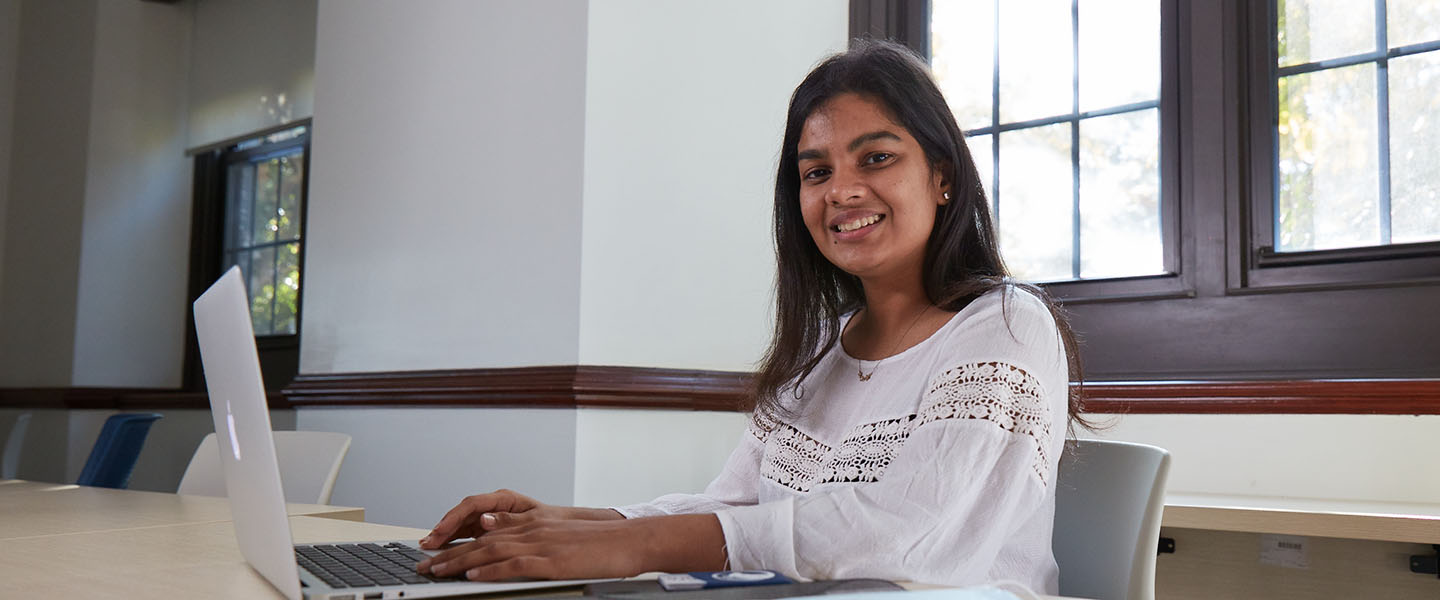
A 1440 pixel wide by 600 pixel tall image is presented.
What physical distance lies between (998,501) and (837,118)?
1.78ft

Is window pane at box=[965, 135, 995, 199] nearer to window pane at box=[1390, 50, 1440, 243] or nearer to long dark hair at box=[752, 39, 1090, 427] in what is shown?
window pane at box=[1390, 50, 1440, 243]

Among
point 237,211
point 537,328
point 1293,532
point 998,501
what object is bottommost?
point 1293,532

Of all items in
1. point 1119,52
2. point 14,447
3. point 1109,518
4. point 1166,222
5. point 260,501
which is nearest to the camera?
point 260,501

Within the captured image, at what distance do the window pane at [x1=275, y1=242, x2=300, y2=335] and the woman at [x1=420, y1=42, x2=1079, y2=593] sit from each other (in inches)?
142

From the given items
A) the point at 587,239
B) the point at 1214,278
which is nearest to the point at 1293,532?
the point at 1214,278

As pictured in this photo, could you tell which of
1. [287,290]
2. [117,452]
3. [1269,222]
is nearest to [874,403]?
[1269,222]

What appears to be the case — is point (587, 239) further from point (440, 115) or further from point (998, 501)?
point (998, 501)

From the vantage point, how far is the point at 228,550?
1.28 meters

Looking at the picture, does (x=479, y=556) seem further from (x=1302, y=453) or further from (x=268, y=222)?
(x=268, y=222)

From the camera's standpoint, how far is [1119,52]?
2.71 metres

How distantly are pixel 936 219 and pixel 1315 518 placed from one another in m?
0.78

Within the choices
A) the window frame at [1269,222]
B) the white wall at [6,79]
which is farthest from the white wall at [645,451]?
the white wall at [6,79]

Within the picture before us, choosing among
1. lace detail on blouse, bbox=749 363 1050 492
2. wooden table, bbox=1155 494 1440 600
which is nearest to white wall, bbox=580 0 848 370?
wooden table, bbox=1155 494 1440 600

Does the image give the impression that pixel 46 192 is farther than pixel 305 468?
Yes
